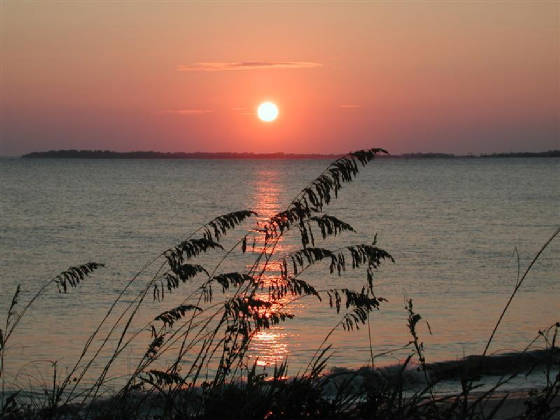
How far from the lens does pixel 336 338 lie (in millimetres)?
17016

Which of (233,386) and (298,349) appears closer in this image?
(233,386)

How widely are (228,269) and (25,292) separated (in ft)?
25.4

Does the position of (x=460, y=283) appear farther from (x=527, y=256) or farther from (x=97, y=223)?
(x=97, y=223)

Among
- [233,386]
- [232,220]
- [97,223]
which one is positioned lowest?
[97,223]

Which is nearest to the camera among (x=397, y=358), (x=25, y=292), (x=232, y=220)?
(x=232, y=220)

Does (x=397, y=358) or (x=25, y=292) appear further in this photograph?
(x=25, y=292)

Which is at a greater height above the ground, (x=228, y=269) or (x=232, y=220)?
(x=232, y=220)

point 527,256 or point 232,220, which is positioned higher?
point 232,220

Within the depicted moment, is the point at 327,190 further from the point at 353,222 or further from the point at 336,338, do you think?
the point at 353,222

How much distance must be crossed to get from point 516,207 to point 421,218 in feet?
49.8

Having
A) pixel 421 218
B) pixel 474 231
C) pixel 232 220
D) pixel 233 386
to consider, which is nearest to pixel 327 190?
pixel 232 220

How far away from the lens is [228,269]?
99.0ft

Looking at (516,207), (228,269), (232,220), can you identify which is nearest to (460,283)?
(228,269)

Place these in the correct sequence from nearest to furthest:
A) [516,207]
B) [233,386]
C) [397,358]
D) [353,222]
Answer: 1. [233,386]
2. [397,358]
3. [353,222]
4. [516,207]
